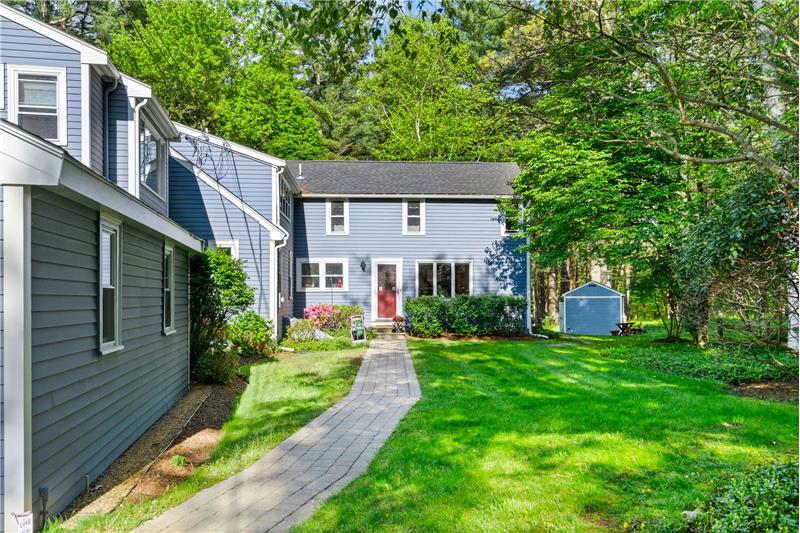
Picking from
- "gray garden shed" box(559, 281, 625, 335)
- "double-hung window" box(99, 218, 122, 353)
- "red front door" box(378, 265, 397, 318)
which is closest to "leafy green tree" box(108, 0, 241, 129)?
"red front door" box(378, 265, 397, 318)

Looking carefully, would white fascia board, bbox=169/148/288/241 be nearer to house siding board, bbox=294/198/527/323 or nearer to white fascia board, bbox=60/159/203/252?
house siding board, bbox=294/198/527/323

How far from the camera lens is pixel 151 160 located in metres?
11.9

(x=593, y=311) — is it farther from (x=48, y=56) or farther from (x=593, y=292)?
(x=48, y=56)

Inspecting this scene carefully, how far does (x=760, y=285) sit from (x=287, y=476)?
19.1ft

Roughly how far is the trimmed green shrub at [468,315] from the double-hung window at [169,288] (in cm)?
986

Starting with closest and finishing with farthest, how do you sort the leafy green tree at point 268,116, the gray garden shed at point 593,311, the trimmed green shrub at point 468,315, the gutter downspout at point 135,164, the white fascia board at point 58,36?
the white fascia board at point 58,36 → the gutter downspout at point 135,164 → the trimmed green shrub at point 468,315 → the gray garden shed at point 593,311 → the leafy green tree at point 268,116

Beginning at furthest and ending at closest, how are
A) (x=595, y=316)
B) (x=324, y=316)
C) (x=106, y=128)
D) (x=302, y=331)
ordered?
(x=595, y=316) < (x=324, y=316) < (x=302, y=331) < (x=106, y=128)

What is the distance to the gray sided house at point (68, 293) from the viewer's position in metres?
3.81

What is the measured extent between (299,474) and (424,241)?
49.0ft

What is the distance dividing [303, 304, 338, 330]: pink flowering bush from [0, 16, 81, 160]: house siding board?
8.59 metres

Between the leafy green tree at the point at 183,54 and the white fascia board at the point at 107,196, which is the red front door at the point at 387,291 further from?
the leafy green tree at the point at 183,54

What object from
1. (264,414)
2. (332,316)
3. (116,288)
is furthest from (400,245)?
(116,288)

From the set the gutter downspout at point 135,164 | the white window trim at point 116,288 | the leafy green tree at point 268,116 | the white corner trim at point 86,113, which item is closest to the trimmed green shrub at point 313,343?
the gutter downspout at point 135,164

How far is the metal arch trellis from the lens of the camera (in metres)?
15.3
